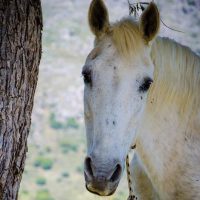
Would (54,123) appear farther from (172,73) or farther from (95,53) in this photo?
(95,53)

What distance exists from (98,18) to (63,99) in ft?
156

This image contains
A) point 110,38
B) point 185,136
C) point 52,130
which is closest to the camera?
point 110,38

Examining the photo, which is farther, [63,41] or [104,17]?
[63,41]

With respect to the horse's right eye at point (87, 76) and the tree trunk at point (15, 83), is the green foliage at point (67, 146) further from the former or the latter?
the horse's right eye at point (87, 76)

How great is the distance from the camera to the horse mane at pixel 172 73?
199 inches

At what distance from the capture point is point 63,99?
52.4m

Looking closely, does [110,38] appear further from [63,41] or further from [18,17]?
[63,41]

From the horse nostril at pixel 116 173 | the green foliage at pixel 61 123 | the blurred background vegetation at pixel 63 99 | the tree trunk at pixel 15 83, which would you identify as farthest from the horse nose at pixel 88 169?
the green foliage at pixel 61 123

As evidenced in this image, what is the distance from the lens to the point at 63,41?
59.9 metres

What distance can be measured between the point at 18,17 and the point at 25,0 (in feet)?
0.51

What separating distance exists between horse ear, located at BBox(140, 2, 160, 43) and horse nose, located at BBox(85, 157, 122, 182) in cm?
114

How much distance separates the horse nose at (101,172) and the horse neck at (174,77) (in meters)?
0.92

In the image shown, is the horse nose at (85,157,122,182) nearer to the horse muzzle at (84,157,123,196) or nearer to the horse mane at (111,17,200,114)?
the horse muzzle at (84,157,123,196)

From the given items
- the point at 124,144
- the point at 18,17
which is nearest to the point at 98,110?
the point at 124,144
